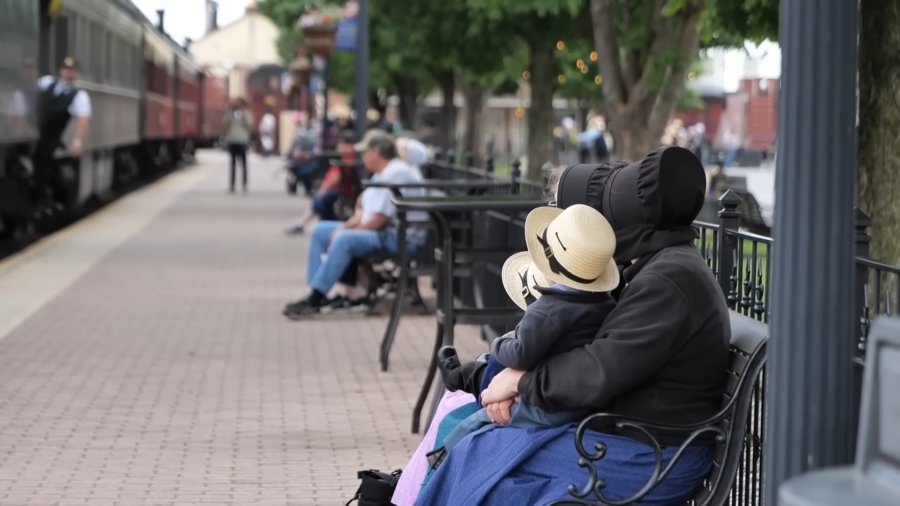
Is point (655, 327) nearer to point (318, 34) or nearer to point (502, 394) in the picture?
point (502, 394)

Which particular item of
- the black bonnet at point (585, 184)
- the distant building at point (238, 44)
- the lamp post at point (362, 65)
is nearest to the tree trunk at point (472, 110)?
the lamp post at point (362, 65)

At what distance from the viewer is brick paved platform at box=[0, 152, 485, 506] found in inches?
254

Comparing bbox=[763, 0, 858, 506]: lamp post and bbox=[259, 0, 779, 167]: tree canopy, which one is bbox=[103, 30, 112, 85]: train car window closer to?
bbox=[259, 0, 779, 167]: tree canopy

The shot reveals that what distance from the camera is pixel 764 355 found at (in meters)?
3.96

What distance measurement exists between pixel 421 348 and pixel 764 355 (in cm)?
643

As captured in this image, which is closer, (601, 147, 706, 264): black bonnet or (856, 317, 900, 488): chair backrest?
(856, 317, 900, 488): chair backrest

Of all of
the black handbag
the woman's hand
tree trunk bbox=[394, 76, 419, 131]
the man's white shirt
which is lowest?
the black handbag

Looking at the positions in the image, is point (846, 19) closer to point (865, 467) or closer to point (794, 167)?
point (794, 167)

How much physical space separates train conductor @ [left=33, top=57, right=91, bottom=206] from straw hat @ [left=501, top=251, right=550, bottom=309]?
48.0ft

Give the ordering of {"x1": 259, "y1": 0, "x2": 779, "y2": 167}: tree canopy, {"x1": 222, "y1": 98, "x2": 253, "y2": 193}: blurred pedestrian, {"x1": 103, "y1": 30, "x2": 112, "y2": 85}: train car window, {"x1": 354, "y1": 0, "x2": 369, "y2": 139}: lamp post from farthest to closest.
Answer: {"x1": 222, "y1": 98, "x2": 253, "y2": 193}: blurred pedestrian < {"x1": 103, "y1": 30, "x2": 112, "y2": 85}: train car window < {"x1": 354, "y1": 0, "x2": 369, "y2": 139}: lamp post < {"x1": 259, "y1": 0, "x2": 779, "y2": 167}: tree canopy

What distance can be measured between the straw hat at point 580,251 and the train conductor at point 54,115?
599 inches

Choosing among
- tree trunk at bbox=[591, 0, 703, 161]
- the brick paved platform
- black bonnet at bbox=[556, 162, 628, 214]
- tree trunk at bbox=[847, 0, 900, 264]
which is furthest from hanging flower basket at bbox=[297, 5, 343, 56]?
black bonnet at bbox=[556, 162, 628, 214]

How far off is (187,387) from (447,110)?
1116 inches

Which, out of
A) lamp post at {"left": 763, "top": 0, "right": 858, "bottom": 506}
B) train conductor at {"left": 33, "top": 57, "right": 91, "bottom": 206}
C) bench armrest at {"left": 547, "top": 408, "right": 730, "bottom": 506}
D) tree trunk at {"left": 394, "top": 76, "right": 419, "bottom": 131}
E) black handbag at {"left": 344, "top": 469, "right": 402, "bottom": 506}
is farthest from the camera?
tree trunk at {"left": 394, "top": 76, "right": 419, "bottom": 131}
